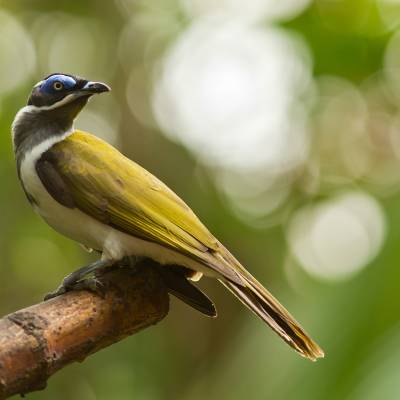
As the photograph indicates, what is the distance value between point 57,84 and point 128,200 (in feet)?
1.83

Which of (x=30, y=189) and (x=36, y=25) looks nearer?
(x=30, y=189)

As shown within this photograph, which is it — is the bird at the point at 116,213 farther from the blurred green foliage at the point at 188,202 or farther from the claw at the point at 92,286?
the blurred green foliage at the point at 188,202

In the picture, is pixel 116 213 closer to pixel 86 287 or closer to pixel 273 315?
pixel 86 287

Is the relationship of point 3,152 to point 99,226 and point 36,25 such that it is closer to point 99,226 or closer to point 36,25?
point 36,25

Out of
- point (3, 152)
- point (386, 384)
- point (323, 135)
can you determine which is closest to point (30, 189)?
point (386, 384)

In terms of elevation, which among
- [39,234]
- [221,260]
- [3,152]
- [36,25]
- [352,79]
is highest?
[352,79]

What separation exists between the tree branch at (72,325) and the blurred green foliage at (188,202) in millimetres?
1844

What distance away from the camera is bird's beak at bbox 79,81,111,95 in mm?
3738

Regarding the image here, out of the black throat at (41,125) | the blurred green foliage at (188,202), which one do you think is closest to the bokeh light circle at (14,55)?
the blurred green foliage at (188,202)

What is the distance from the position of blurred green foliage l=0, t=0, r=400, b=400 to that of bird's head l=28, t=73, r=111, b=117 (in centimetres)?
197

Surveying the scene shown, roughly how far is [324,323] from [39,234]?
125 inches

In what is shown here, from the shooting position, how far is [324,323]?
16.6ft

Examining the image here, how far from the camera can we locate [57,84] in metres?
3.86

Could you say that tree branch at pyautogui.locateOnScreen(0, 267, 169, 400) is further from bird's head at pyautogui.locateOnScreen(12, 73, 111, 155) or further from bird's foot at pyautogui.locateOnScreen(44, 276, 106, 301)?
bird's head at pyautogui.locateOnScreen(12, 73, 111, 155)
